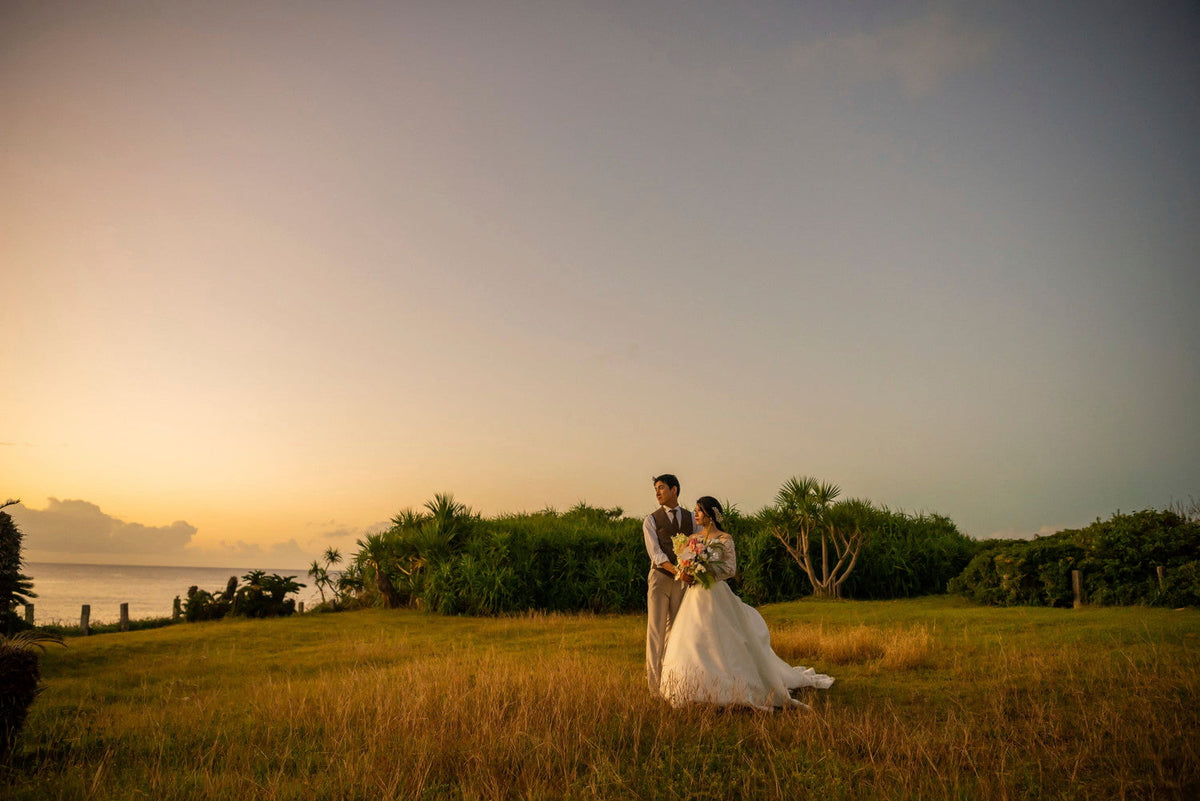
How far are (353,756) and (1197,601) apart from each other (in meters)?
17.9

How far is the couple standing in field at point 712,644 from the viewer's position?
807cm

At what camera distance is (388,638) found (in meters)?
16.7

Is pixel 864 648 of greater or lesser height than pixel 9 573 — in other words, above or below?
below

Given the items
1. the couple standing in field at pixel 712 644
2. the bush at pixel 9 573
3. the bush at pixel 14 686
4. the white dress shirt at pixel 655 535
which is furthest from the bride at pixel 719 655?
the bush at pixel 9 573

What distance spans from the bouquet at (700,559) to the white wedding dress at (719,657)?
3.2 inches

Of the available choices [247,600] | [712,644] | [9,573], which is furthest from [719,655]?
[247,600]

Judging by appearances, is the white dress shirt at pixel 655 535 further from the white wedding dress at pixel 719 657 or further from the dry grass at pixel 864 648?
the dry grass at pixel 864 648

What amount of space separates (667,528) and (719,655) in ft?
6.70

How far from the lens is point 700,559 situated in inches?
334

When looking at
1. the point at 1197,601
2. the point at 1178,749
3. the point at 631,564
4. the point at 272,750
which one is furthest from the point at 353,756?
the point at 1197,601

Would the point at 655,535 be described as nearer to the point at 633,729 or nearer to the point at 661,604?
the point at 661,604

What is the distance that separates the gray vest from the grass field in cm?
182

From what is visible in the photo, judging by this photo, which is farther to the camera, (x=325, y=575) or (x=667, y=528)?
(x=325, y=575)

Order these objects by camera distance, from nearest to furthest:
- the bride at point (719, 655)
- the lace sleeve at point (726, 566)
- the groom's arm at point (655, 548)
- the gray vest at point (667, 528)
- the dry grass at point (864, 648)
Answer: the bride at point (719, 655), the lace sleeve at point (726, 566), the groom's arm at point (655, 548), the gray vest at point (667, 528), the dry grass at point (864, 648)
